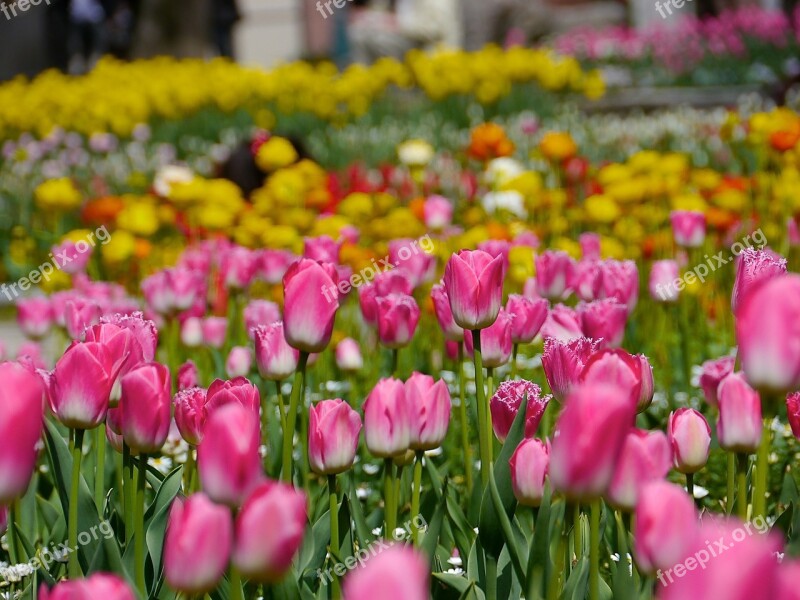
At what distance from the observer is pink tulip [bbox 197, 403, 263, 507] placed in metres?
1.09

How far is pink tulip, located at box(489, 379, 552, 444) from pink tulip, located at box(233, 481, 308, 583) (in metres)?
0.74

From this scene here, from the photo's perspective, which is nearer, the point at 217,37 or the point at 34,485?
the point at 34,485

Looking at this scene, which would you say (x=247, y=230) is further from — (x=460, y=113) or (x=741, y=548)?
(x=460, y=113)

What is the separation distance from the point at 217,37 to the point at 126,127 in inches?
631

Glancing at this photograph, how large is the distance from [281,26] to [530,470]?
803 inches

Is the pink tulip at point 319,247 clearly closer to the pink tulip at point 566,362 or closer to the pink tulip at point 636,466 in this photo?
the pink tulip at point 566,362

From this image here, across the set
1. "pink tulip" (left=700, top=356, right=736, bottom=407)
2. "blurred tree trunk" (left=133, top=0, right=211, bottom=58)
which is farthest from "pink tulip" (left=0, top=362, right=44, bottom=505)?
"blurred tree trunk" (left=133, top=0, right=211, bottom=58)

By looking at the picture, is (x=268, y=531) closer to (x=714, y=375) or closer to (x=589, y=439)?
(x=589, y=439)

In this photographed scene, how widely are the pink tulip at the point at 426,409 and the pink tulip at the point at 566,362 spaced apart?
161 millimetres

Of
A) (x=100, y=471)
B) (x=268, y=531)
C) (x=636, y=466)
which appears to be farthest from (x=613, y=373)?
(x=100, y=471)

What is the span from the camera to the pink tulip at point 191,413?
166cm

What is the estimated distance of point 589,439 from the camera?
1006 millimetres

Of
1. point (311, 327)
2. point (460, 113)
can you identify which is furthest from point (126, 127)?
point (311, 327)

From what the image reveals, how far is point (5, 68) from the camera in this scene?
1719 centimetres
